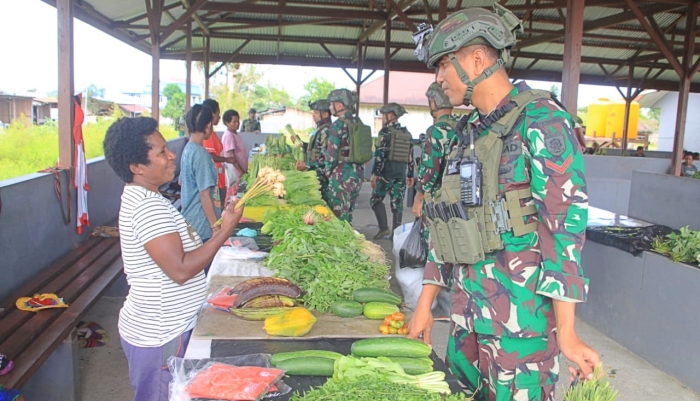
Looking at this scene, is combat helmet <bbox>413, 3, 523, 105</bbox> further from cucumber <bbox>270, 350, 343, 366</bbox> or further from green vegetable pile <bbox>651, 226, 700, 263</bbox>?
green vegetable pile <bbox>651, 226, 700, 263</bbox>

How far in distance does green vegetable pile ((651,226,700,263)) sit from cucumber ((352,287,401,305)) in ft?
8.74

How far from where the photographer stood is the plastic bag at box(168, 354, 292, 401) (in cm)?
192

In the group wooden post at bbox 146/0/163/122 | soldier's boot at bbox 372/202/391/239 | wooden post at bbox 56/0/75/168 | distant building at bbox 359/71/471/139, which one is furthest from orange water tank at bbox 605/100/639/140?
wooden post at bbox 56/0/75/168

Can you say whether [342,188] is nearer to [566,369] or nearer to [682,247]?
[566,369]

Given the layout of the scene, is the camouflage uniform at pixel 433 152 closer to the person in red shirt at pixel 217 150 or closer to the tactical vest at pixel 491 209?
the person in red shirt at pixel 217 150

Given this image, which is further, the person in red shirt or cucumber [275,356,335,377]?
the person in red shirt

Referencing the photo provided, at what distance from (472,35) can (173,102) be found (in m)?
41.9

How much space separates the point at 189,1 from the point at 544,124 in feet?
39.4

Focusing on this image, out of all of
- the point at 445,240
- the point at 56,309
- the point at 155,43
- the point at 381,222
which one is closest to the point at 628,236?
the point at 445,240

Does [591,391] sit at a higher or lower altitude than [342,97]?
lower

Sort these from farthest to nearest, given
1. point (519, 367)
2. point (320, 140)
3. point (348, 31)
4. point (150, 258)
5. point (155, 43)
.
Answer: point (348, 31), point (155, 43), point (320, 140), point (150, 258), point (519, 367)

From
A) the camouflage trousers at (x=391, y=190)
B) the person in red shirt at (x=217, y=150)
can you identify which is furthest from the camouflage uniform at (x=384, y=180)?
the person in red shirt at (x=217, y=150)

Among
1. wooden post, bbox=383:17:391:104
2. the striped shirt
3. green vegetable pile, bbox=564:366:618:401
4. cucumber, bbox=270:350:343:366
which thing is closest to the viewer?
green vegetable pile, bbox=564:366:618:401

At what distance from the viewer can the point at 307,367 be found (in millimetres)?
2146
